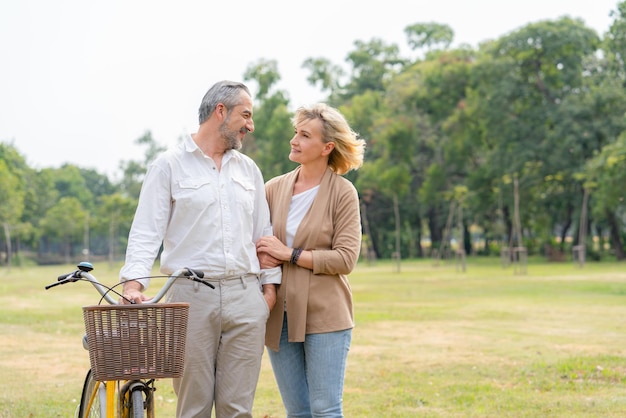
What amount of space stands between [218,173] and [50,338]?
988 cm

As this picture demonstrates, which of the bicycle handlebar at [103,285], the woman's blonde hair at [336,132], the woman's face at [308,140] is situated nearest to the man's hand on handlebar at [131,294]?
the bicycle handlebar at [103,285]

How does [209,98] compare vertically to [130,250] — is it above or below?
above

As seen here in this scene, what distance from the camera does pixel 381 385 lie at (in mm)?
9203

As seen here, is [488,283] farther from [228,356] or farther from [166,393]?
[228,356]

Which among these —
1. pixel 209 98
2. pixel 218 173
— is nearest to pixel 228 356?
pixel 218 173

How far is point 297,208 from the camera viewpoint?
4.84m

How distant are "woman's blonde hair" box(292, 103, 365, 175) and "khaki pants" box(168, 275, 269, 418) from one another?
0.76 m

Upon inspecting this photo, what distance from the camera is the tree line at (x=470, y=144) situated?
4512 cm

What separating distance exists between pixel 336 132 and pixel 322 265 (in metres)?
0.63

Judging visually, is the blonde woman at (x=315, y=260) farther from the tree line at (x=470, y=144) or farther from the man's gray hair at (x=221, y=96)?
the tree line at (x=470, y=144)

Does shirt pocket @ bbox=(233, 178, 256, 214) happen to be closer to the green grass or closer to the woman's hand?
the woman's hand

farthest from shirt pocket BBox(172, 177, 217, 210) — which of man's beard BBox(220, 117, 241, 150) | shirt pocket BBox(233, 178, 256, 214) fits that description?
man's beard BBox(220, 117, 241, 150)

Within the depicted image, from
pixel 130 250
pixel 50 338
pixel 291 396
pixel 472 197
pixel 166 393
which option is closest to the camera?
pixel 130 250

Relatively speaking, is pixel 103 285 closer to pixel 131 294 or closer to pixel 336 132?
pixel 131 294
